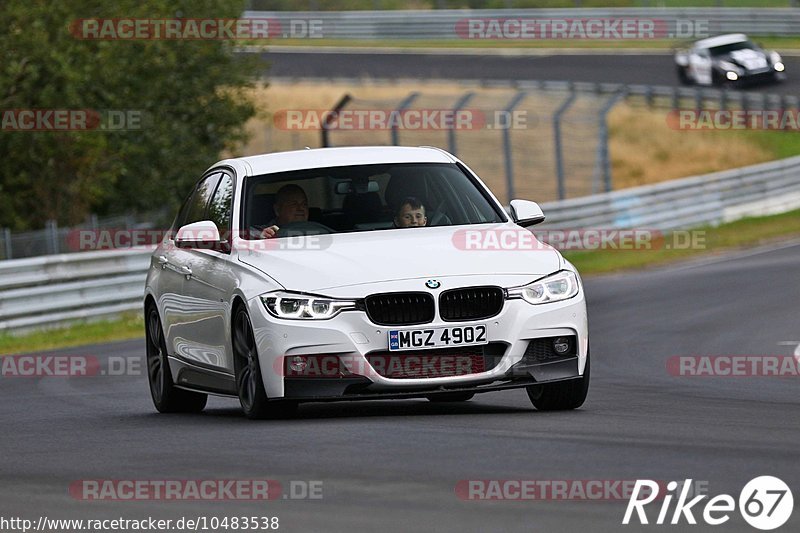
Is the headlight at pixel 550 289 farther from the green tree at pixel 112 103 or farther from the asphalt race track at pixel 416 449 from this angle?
the green tree at pixel 112 103

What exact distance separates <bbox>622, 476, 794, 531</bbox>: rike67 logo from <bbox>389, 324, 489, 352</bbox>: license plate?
2.78m

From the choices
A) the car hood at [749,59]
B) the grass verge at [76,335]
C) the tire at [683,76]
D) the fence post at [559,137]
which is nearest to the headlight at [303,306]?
the grass verge at [76,335]

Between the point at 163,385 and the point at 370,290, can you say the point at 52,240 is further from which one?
the point at 370,290

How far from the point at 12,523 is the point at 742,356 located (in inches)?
377

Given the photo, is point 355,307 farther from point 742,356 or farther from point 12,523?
point 742,356

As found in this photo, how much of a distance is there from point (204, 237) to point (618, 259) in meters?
19.0

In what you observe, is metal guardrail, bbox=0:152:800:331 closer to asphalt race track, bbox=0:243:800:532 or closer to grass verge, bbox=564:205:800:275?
grass verge, bbox=564:205:800:275

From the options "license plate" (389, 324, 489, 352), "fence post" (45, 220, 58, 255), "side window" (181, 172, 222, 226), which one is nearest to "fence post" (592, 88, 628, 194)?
"fence post" (45, 220, 58, 255)

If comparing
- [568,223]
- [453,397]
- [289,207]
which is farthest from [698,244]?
[289,207]

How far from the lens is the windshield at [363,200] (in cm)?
1051

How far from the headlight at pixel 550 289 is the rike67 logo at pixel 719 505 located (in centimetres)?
292

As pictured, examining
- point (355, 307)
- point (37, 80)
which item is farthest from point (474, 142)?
point (355, 307)

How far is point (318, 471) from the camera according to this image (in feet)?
24.4

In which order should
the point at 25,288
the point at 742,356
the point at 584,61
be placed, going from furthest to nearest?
the point at 584,61 → the point at 25,288 → the point at 742,356
